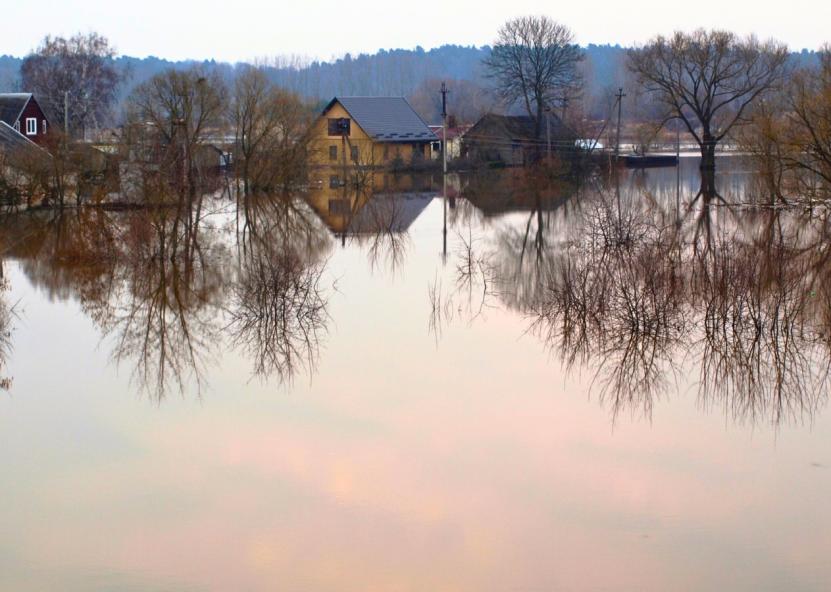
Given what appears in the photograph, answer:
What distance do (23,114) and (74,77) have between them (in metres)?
12.6

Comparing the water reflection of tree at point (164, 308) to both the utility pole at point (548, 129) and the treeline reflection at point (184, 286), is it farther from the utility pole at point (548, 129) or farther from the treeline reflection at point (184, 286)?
the utility pole at point (548, 129)

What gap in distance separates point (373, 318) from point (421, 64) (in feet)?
614

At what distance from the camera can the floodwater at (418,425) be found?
7.15 metres

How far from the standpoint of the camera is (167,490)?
838cm

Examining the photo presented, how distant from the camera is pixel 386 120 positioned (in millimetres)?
62031

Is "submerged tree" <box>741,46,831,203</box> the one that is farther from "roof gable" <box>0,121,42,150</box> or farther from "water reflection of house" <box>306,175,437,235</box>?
"roof gable" <box>0,121,42,150</box>

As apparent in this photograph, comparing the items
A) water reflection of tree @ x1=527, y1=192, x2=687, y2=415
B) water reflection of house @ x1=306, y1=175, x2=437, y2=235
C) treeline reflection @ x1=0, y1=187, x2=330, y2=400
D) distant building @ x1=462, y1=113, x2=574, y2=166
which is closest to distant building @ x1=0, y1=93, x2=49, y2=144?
water reflection of house @ x1=306, y1=175, x2=437, y2=235

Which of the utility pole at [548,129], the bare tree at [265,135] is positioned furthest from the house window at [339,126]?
the bare tree at [265,135]

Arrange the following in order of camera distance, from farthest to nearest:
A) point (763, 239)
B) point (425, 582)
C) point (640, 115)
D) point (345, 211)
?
1. point (640, 115)
2. point (345, 211)
3. point (763, 239)
4. point (425, 582)

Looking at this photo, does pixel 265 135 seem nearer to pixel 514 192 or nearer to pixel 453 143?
pixel 514 192

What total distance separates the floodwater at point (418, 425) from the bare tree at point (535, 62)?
131 ft

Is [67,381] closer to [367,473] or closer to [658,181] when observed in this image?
[367,473]

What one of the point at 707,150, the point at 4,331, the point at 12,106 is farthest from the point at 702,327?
the point at 707,150

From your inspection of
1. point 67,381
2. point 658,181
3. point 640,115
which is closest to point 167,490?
point 67,381
